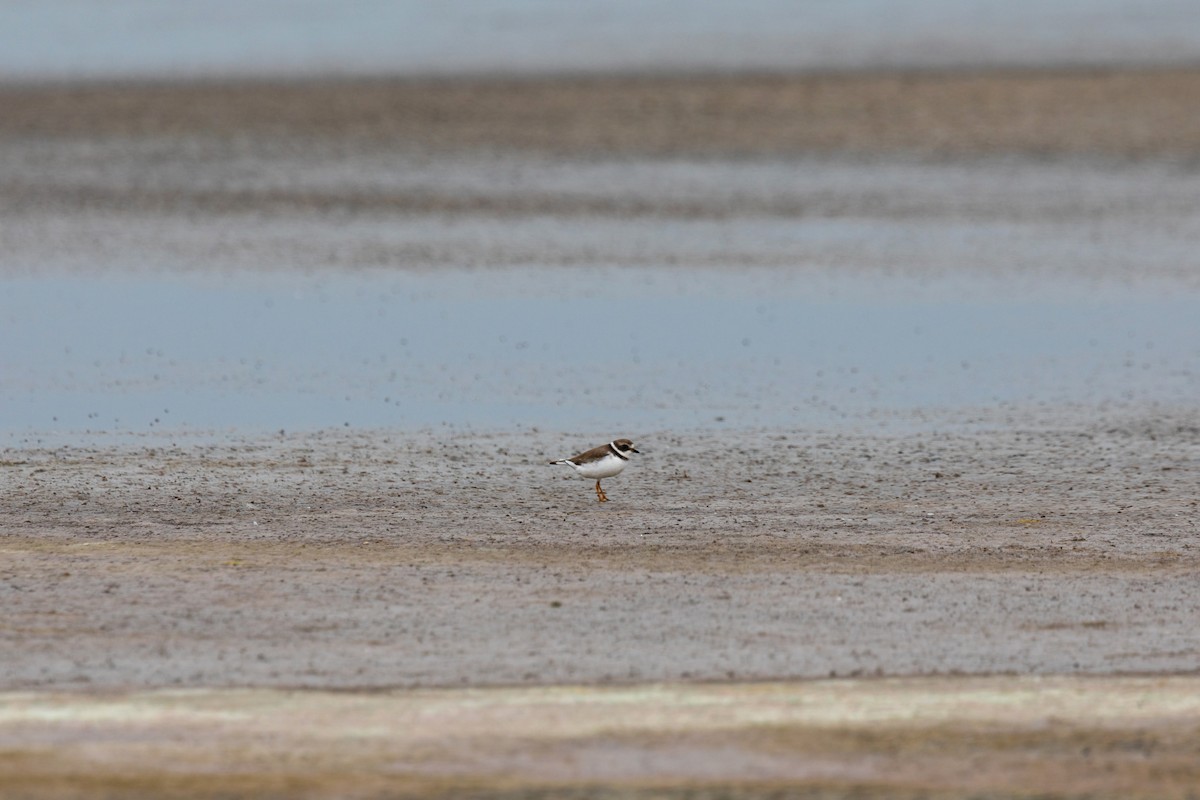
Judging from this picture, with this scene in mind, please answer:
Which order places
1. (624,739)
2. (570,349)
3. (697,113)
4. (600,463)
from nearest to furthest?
(624,739)
(600,463)
(570,349)
(697,113)

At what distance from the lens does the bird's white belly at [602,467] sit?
461 inches

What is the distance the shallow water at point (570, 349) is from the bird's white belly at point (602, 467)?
220cm

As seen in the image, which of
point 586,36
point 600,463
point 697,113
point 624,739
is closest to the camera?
point 624,739

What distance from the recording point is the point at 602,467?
11.7 meters

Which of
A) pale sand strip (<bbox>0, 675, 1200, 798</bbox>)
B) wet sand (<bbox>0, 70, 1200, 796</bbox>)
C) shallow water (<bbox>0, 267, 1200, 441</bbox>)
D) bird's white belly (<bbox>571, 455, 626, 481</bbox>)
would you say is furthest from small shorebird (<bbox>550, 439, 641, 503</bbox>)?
pale sand strip (<bbox>0, 675, 1200, 798</bbox>)

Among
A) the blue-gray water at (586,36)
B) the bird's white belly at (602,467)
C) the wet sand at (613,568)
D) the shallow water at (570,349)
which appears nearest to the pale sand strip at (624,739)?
the wet sand at (613,568)

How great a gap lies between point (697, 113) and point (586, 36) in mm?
12971

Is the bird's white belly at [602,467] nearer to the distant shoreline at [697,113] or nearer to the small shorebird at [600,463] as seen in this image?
the small shorebird at [600,463]

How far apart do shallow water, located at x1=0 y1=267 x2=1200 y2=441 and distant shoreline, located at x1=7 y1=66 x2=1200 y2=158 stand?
809cm

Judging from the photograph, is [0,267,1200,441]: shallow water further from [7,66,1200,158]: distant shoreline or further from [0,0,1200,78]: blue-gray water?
[0,0,1200,78]: blue-gray water

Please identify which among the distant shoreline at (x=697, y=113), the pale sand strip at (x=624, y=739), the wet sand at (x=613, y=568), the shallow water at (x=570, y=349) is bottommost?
the pale sand strip at (x=624, y=739)

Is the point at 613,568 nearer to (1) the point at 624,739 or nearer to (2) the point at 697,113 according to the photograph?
(1) the point at 624,739

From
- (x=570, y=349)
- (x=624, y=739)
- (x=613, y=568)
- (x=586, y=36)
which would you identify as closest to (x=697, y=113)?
(x=586, y=36)

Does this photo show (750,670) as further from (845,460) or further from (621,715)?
(845,460)
